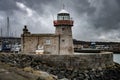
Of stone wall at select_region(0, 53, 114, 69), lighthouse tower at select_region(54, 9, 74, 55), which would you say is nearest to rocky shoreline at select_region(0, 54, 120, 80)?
stone wall at select_region(0, 53, 114, 69)

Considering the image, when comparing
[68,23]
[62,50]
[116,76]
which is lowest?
[116,76]

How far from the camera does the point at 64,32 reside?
34375 millimetres

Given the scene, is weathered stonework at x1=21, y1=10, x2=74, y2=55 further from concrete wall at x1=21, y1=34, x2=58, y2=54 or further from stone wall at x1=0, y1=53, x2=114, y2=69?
stone wall at x1=0, y1=53, x2=114, y2=69

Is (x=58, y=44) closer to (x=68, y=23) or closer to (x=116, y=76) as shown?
(x=68, y=23)

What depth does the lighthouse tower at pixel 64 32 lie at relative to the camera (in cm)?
3391

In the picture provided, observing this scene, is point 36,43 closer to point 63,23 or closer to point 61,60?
point 63,23

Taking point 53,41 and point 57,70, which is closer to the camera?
point 57,70

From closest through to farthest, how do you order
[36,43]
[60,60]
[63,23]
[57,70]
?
[57,70] < [60,60] < [36,43] < [63,23]

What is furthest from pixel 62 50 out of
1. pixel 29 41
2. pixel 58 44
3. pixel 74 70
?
pixel 74 70

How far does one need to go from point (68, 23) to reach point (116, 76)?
22.2 ft

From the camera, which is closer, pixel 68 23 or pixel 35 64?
pixel 35 64

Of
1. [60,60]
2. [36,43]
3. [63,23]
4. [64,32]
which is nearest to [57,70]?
[60,60]

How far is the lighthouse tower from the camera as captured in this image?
33906 mm

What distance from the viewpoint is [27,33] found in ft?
112
